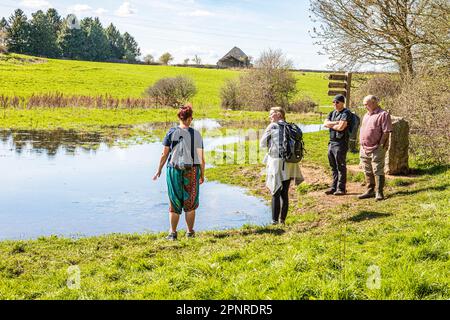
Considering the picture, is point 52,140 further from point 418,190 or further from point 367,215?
point 367,215

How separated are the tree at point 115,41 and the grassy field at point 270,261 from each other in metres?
120

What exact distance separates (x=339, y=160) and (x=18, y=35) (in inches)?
3907

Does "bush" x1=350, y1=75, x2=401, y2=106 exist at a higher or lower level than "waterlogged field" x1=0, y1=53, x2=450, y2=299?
higher

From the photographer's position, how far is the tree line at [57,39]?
96688mm

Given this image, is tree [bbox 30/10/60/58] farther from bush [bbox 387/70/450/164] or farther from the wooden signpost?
bush [bbox 387/70/450/164]

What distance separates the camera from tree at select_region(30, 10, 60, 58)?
321 ft

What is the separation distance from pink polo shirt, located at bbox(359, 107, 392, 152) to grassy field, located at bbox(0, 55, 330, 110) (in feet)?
134

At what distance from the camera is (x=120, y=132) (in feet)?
96.4

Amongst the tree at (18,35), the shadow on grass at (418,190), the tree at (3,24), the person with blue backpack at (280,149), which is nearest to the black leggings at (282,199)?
the person with blue backpack at (280,149)

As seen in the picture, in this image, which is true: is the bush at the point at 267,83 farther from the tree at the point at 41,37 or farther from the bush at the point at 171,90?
the tree at the point at 41,37

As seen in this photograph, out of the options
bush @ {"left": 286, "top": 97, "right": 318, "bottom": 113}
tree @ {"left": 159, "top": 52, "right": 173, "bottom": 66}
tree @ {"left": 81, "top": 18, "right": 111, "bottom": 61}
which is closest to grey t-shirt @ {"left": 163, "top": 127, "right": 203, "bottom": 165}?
bush @ {"left": 286, "top": 97, "right": 318, "bottom": 113}

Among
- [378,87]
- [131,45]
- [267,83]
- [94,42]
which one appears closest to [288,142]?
[378,87]
